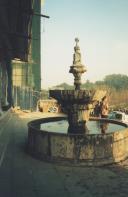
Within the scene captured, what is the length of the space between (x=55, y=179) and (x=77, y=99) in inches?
89.3

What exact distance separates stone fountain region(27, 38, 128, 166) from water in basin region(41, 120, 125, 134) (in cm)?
114

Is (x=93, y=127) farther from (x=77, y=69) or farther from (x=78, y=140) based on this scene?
(x=78, y=140)

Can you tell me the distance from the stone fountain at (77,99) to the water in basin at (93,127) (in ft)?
3.36

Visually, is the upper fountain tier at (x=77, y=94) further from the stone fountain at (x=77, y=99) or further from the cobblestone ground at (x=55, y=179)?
the cobblestone ground at (x=55, y=179)

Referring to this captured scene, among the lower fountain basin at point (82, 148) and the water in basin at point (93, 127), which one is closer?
the lower fountain basin at point (82, 148)

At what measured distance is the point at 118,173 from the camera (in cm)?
554

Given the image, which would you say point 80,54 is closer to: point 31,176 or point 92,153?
point 92,153

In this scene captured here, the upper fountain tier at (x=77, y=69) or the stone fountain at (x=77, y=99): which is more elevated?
the upper fountain tier at (x=77, y=69)

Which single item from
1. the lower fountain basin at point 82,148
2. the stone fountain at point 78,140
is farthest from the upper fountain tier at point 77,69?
the lower fountain basin at point 82,148

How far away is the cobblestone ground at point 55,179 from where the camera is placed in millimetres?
4516

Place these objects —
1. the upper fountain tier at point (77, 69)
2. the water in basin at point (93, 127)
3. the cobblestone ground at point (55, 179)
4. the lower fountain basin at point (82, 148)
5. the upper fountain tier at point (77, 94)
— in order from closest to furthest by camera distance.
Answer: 1. the cobblestone ground at point (55, 179)
2. the lower fountain basin at point (82, 148)
3. the upper fountain tier at point (77, 94)
4. the upper fountain tier at point (77, 69)
5. the water in basin at point (93, 127)

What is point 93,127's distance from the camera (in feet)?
29.5

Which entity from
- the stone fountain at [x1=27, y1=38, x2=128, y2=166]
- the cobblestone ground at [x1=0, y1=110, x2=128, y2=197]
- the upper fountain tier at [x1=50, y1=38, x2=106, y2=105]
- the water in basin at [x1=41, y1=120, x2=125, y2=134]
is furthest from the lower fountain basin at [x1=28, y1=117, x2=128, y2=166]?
the water in basin at [x1=41, y1=120, x2=125, y2=134]

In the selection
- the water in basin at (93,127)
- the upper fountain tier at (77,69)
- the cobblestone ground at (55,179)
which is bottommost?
the cobblestone ground at (55,179)
